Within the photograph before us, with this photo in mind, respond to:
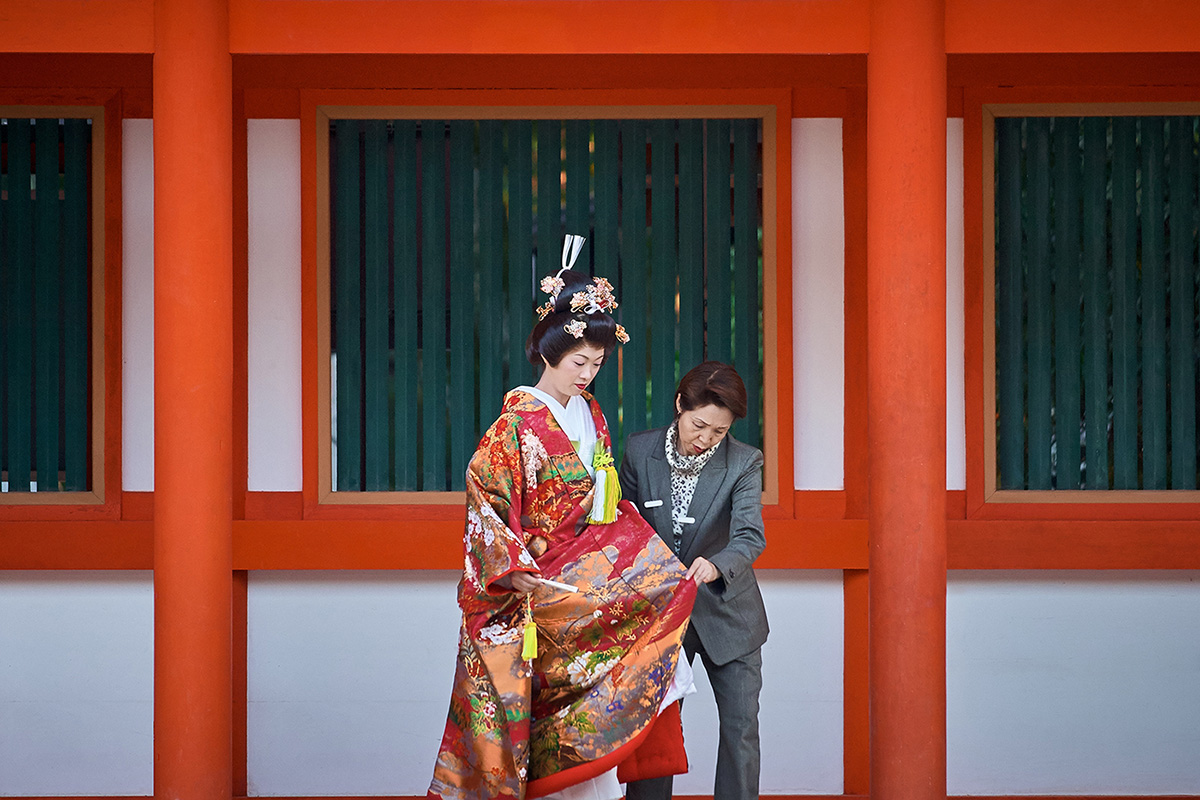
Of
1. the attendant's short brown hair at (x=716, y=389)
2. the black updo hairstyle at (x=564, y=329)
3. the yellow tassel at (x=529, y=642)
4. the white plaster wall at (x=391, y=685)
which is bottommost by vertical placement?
the white plaster wall at (x=391, y=685)

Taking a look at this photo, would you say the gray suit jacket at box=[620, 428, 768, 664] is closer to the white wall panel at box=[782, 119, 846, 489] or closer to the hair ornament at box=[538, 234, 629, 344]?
the hair ornament at box=[538, 234, 629, 344]

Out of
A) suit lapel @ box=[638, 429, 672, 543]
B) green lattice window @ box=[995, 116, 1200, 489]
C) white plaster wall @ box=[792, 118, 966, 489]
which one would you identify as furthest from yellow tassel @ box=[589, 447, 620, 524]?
green lattice window @ box=[995, 116, 1200, 489]

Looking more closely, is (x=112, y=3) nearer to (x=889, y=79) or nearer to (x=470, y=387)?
(x=470, y=387)

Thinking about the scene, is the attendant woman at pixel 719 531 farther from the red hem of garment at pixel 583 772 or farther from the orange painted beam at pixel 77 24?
the orange painted beam at pixel 77 24

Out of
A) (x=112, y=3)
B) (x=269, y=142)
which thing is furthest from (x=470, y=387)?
(x=112, y=3)

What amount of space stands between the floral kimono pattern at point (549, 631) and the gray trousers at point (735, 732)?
255mm

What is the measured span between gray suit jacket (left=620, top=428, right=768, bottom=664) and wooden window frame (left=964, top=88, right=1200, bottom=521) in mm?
1313

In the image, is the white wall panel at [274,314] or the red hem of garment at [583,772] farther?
the white wall panel at [274,314]

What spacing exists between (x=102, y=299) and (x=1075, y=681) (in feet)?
12.7

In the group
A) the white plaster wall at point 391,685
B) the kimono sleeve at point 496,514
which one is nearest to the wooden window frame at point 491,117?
the white plaster wall at point 391,685

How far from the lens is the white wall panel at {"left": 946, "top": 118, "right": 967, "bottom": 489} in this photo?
4.02m

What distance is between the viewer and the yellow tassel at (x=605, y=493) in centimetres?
290

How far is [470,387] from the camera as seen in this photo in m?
4.05

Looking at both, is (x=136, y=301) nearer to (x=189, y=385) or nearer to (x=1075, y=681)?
(x=189, y=385)
